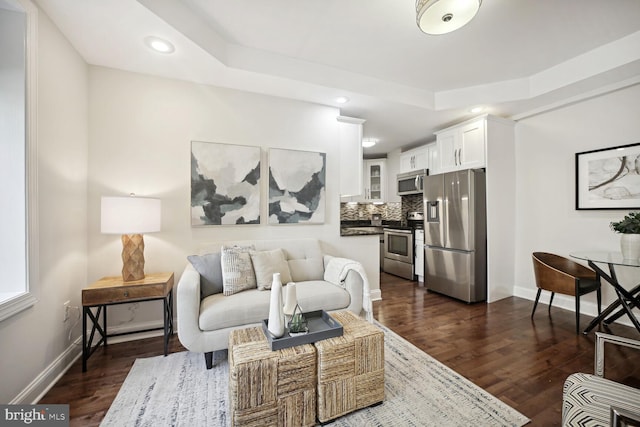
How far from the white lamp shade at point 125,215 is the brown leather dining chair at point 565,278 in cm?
394

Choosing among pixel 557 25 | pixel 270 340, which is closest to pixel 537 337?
pixel 270 340

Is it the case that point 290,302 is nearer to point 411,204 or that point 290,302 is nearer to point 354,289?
point 354,289

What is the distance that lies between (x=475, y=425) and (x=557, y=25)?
9.97 feet

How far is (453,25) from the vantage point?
1771mm

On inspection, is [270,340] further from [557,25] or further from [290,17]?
[557,25]

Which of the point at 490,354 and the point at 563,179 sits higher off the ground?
the point at 563,179

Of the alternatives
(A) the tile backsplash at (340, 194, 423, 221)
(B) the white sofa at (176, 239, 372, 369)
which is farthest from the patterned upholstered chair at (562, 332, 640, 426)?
(A) the tile backsplash at (340, 194, 423, 221)

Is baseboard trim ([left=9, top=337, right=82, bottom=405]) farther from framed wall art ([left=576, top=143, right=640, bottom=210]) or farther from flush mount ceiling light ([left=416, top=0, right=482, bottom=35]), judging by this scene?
framed wall art ([left=576, top=143, right=640, bottom=210])

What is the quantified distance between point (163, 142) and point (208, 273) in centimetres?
140

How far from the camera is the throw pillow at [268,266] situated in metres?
2.34

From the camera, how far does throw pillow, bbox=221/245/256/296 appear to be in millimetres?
2230

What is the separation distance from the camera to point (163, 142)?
2.58 m

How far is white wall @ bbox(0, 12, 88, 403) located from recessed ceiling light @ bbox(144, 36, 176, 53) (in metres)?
0.61

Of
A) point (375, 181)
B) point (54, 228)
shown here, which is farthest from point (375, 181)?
point (54, 228)
